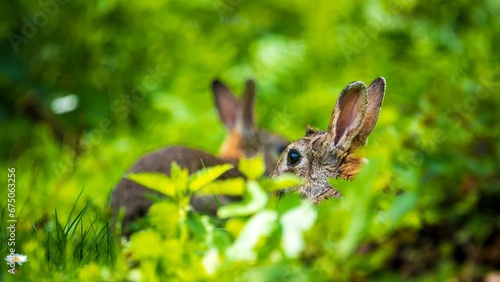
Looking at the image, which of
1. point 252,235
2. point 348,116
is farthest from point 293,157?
point 252,235

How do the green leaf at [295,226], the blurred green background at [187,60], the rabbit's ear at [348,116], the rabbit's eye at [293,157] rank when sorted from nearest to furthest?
the green leaf at [295,226] < the rabbit's ear at [348,116] < the rabbit's eye at [293,157] < the blurred green background at [187,60]

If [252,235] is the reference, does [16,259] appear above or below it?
above

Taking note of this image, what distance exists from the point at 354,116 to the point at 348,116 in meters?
0.05

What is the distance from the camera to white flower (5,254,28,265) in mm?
3430

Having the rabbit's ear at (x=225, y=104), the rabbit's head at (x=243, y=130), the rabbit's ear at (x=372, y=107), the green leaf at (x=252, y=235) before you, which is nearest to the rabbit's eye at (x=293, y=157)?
the rabbit's ear at (x=372, y=107)

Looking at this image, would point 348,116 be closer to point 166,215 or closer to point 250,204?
point 166,215

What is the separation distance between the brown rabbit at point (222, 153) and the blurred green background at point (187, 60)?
224 millimetres

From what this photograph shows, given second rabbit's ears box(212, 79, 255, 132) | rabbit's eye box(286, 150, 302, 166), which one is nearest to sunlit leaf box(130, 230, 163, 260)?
rabbit's eye box(286, 150, 302, 166)

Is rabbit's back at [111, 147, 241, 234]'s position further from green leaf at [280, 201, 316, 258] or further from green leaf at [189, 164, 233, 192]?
green leaf at [280, 201, 316, 258]

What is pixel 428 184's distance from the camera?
262 cm

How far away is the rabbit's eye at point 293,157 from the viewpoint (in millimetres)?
4758

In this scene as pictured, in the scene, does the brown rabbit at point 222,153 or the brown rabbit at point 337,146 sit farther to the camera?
the brown rabbit at point 222,153

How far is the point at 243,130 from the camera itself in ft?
25.5

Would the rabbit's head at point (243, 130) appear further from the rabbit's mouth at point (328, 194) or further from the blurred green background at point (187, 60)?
the rabbit's mouth at point (328, 194)
